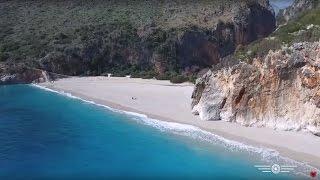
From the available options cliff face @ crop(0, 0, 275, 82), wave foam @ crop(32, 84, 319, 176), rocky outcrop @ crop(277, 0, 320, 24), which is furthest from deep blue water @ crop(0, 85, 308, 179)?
cliff face @ crop(0, 0, 275, 82)

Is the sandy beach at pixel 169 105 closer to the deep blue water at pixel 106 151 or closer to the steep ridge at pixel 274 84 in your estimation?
the steep ridge at pixel 274 84

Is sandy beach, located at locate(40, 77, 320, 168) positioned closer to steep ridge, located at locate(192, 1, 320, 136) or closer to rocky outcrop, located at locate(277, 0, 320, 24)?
steep ridge, located at locate(192, 1, 320, 136)

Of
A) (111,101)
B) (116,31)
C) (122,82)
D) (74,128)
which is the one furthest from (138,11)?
(74,128)

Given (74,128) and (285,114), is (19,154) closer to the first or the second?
(74,128)

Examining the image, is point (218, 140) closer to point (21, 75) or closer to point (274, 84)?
point (274, 84)

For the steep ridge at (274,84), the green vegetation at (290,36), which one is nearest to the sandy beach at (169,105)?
the steep ridge at (274,84)

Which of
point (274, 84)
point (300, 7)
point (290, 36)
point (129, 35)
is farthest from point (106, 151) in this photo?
point (129, 35)

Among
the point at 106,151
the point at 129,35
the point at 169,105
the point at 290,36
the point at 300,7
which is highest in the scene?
the point at 300,7
